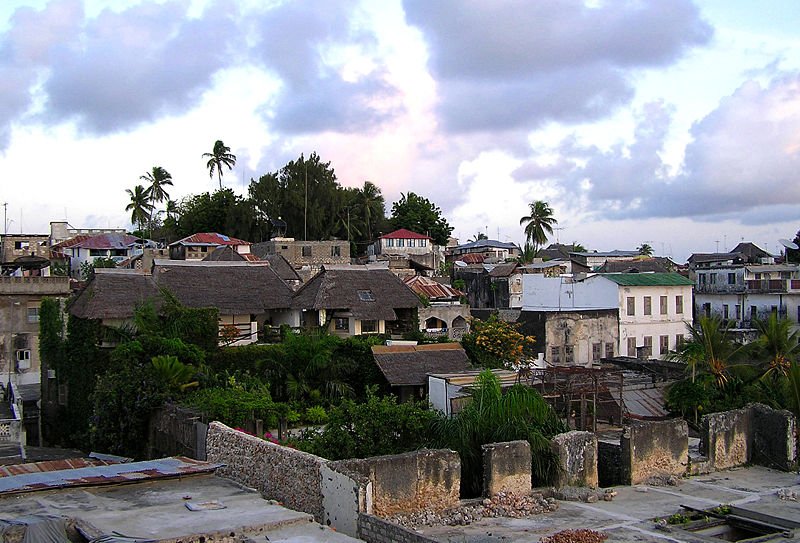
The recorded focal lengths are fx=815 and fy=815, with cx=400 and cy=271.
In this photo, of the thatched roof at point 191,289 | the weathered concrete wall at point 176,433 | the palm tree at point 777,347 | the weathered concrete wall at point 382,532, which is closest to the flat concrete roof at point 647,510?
the weathered concrete wall at point 382,532

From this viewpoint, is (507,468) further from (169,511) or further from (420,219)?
(420,219)

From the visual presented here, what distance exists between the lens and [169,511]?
1306 cm

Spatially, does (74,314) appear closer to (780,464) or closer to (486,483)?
(486,483)

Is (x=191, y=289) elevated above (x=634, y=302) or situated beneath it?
elevated above

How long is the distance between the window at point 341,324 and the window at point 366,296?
105 cm

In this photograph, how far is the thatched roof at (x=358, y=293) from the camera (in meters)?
31.7

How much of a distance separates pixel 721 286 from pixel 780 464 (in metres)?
34.8

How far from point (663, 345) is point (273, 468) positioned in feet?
91.4

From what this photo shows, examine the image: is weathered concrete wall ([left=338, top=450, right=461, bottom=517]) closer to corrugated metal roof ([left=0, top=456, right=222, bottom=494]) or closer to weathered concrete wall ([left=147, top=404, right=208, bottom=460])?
corrugated metal roof ([left=0, top=456, right=222, bottom=494])

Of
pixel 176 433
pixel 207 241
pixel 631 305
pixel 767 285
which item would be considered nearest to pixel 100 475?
pixel 176 433

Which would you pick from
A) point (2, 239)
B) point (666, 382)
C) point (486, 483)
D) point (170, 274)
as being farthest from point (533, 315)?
point (2, 239)

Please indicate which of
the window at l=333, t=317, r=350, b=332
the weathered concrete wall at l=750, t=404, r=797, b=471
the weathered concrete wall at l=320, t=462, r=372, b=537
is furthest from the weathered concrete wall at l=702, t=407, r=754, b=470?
the window at l=333, t=317, r=350, b=332

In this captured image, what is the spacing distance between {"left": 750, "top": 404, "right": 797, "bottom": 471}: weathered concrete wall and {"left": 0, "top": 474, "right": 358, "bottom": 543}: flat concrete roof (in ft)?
43.0

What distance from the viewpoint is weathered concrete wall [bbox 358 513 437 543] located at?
12.3 metres
